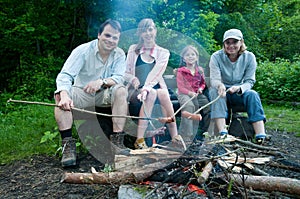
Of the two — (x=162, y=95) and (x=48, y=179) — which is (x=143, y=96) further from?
(x=48, y=179)

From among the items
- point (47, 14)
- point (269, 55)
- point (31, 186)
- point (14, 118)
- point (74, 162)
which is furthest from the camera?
point (269, 55)

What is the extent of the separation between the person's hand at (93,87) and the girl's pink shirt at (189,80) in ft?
3.22

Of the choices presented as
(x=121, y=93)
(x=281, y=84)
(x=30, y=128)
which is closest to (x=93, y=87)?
(x=121, y=93)

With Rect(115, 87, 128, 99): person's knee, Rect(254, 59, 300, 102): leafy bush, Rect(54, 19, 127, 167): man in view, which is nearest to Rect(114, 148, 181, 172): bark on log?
Rect(54, 19, 127, 167): man

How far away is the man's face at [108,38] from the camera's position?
317 centimetres

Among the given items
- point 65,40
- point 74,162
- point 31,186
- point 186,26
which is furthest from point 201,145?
point 65,40

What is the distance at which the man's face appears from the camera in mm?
3168

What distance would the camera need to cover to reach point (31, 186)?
2549 millimetres

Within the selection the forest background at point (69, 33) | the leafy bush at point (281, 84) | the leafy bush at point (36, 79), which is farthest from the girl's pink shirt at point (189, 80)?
the leafy bush at point (281, 84)

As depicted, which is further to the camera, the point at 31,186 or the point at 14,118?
the point at 14,118

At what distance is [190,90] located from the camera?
12.3 feet

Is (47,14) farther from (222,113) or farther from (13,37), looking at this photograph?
(222,113)

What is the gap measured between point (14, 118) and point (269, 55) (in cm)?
1386

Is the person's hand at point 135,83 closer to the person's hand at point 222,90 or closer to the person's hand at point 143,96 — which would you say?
the person's hand at point 143,96
